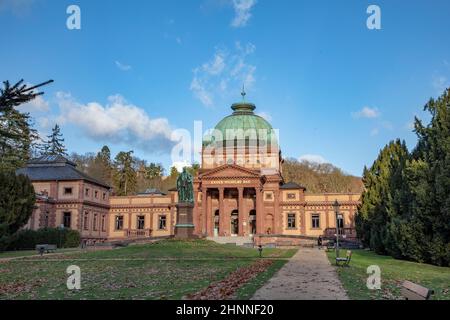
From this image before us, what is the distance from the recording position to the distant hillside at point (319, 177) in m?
89.4

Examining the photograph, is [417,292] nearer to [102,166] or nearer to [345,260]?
[345,260]

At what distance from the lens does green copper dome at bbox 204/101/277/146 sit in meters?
64.6

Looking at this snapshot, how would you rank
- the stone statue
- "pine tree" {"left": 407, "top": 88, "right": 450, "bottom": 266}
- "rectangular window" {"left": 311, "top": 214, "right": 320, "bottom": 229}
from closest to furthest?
1. "pine tree" {"left": 407, "top": 88, "right": 450, "bottom": 266}
2. the stone statue
3. "rectangular window" {"left": 311, "top": 214, "right": 320, "bottom": 229}

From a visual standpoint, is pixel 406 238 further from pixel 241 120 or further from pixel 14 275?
pixel 241 120

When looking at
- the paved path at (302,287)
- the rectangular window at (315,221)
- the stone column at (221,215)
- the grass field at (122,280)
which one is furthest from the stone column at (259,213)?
the paved path at (302,287)

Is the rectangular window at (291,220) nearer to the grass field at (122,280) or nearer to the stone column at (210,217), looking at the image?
the stone column at (210,217)

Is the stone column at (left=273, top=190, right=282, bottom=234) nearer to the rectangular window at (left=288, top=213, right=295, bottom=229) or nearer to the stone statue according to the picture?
the rectangular window at (left=288, top=213, right=295, bottom=229)

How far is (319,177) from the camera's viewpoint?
94.4 metres

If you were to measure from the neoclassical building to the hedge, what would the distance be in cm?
1081

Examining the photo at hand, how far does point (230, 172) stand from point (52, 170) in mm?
22397

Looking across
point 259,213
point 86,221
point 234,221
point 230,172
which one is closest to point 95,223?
point 86,221

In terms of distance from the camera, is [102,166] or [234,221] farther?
[102,166]

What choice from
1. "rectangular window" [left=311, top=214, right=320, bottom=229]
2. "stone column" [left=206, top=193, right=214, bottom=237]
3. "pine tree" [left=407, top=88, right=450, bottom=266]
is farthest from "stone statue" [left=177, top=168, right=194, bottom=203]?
"rectangular window" [left=311, top=214, right=320, bottom=229]
